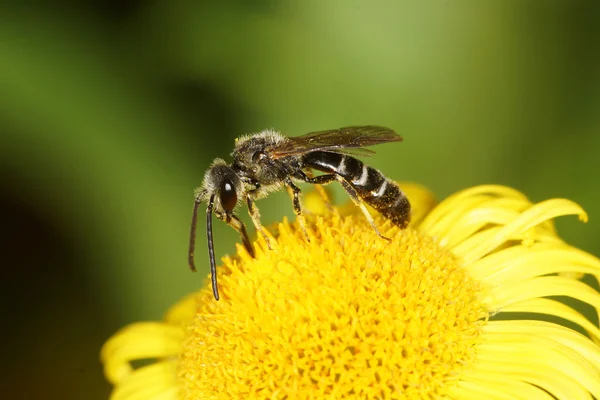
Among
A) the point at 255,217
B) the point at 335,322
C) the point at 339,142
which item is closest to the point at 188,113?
the point at 255,217

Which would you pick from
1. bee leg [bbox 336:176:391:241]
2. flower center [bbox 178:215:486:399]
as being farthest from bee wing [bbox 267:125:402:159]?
flower center [bbox 178:215:486:399]

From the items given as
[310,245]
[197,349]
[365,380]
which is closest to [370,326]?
[365,380]

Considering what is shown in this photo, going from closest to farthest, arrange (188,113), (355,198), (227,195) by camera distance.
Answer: (227,195) < (355,198) < (188,113)

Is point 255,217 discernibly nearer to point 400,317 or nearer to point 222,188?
point 222,188

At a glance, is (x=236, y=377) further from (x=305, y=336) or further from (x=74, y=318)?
(x=74, y=318)

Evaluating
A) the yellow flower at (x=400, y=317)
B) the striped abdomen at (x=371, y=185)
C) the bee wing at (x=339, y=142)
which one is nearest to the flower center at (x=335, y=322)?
the yellow flower at (x=400, y=317)

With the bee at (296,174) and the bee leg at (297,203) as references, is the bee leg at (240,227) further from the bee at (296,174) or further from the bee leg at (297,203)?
the bee leg at (297,203)

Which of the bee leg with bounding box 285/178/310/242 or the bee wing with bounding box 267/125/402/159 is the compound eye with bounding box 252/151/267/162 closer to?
the bee wing with bounding box 267/125/402/159
